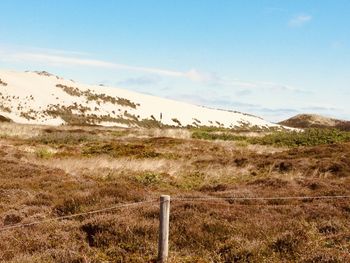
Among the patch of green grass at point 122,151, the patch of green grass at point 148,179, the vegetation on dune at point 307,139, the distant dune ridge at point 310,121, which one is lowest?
the patch of green grass at point 148,179

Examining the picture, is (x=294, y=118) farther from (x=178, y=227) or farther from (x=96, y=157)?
(x=178, y=227)

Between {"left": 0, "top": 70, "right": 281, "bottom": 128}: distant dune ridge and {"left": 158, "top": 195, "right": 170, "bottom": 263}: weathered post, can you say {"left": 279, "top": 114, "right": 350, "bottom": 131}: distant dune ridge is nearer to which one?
{"left": 0, "top": 70, "right": 281, "bottom": 128}: distant dune ridge

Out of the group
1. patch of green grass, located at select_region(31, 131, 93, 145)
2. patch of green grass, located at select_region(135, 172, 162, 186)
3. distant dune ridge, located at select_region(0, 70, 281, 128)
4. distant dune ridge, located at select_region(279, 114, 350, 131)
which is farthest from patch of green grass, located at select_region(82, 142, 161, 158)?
distant dune ridge, located at select_region(279, 114, 350, 131)

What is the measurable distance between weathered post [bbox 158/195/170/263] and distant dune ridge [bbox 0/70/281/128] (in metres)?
52.2

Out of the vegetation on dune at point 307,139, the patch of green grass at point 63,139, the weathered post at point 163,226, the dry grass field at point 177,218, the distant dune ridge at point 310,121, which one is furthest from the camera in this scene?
the distant dune ridge at point 310,121

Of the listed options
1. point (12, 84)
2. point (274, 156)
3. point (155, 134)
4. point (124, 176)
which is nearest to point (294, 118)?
point (12, 84)

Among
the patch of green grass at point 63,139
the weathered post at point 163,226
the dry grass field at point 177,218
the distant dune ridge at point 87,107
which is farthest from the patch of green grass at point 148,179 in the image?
the distant dune ridge at point 87,107

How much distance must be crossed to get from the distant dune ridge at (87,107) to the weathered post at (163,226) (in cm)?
5222

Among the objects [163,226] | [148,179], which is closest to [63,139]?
[148,179]

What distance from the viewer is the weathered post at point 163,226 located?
24.6 feet

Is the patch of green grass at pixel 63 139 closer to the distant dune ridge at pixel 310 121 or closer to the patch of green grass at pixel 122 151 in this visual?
the patch of green grass at pixel 122 151

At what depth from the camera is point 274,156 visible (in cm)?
2525

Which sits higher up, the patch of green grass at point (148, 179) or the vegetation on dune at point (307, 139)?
the vegetation on dune at point (307, 139)

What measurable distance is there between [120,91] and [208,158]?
253ft
